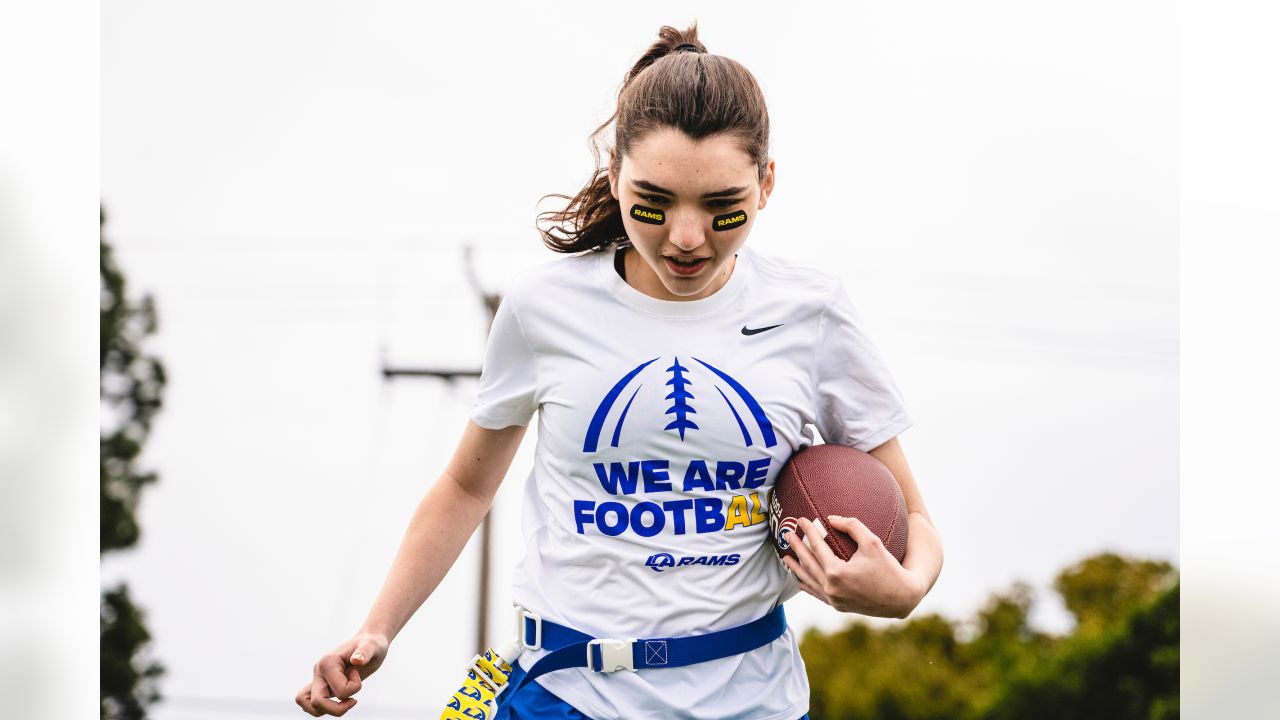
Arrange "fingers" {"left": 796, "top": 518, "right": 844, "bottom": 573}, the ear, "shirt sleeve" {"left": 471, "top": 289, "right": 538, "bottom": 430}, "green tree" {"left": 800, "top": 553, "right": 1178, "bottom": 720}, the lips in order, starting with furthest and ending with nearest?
"green tree" {"left": 800, "top": 553, "right": 1178, "bottom": 720} → "shirt sleeve" {"left": 471, "top": 289, "right": 538, "bottom": 430} → the ear → the lips → "fingers" {"left": 796, "top": 518, "right": 844, "bottom": 573}

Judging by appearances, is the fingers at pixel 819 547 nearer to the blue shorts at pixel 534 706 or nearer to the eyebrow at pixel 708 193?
the blue shorts at pixel 534 706

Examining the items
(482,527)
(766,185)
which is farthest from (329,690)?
(482,527)

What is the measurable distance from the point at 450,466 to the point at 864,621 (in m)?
12.8

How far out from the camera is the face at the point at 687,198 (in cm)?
263

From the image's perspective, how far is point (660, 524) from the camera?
2756 mm

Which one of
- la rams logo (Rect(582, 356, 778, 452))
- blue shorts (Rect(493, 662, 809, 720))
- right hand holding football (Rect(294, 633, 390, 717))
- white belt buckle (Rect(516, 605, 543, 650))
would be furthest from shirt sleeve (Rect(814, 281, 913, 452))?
right hand holding football (Rect(294, 633, 390, 717))

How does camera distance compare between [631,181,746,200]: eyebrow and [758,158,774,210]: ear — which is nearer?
[631,181,746,200]: eyebrow

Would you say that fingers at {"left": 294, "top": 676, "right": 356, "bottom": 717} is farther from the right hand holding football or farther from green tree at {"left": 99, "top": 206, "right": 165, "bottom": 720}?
green tree at {"left": 99, "top": 206, "right": 165, "bottom": 720}

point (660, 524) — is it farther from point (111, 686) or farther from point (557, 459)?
point (111, 686)

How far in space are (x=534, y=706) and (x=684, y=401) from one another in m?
0.73

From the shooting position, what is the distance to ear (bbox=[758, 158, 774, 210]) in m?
2.82

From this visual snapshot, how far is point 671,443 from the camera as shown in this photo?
277cm

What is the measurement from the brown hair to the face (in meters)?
0.03

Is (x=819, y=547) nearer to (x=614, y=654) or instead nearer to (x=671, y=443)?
(x=671, y=443)
